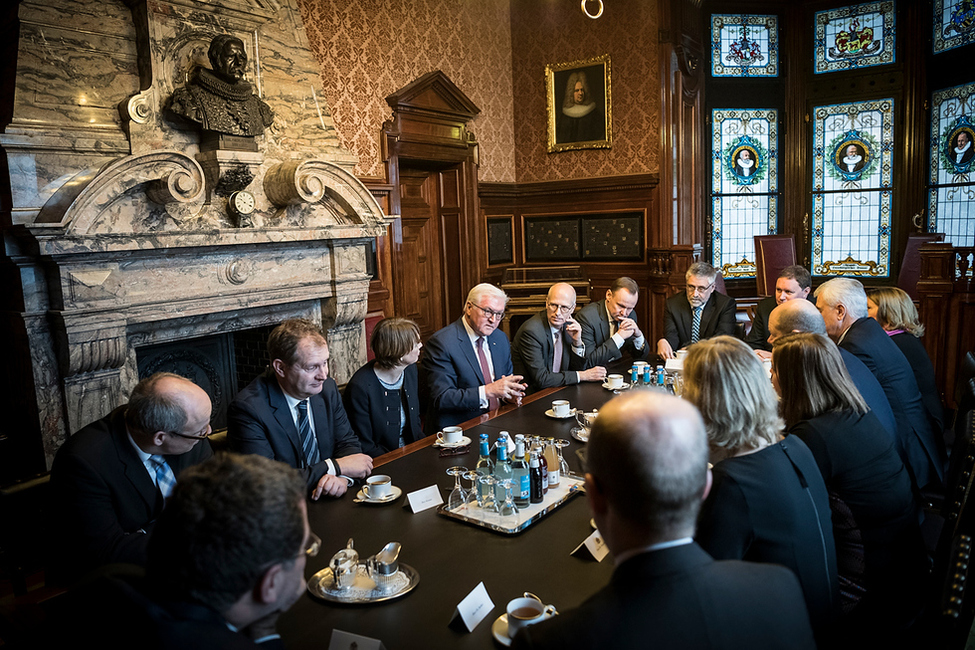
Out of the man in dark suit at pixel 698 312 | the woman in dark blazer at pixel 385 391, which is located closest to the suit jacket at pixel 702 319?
the man in dark suit at pixel 698 312

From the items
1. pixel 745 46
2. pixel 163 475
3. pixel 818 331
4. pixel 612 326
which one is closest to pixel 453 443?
pixel 163 475

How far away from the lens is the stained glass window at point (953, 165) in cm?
740

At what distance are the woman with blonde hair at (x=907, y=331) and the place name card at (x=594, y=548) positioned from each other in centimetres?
249

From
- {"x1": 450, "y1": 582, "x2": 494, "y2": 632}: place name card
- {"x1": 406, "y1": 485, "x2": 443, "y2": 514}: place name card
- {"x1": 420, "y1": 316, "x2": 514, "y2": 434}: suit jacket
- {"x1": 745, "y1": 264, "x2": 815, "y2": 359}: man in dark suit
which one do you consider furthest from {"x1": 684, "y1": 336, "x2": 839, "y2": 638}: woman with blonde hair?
{"x1": 745, "y1": 264, "x2": 815, "y2": 359}: man in dark suit

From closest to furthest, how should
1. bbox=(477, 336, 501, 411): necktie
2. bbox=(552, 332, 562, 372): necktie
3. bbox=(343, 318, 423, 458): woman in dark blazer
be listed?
bbox=(343, 318, 423, 458): woman in dark blazer → bbox=(477, 336, 501, 411): necktie → bbox=(552, 332, 562, 372): necktie

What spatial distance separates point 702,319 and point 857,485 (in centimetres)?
319

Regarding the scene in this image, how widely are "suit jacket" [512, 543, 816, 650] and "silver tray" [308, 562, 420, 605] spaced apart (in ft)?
2.26

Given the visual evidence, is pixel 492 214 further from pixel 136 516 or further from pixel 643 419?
pixel 643 419

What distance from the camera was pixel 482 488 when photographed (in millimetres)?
2344

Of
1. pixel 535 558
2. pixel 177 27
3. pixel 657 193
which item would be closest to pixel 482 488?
pixel 535 558

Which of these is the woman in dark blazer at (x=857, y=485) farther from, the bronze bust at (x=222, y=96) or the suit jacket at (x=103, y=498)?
the bronze bust at (x=222, y=96)

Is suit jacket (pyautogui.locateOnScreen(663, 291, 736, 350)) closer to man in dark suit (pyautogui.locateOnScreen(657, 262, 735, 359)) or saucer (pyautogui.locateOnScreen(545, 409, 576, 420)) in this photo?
man in dark suit (pyautogui.locateOnScreen(657, 262, 735, 359))

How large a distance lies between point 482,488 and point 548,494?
0.26 meters

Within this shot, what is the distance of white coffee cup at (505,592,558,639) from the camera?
5.18 ft
